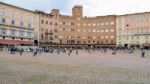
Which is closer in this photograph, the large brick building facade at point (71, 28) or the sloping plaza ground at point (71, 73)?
the sloping plaza ground at point (71, 73)

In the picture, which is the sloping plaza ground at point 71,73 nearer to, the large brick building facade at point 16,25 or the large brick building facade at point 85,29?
the large brick building facade at point 16,25

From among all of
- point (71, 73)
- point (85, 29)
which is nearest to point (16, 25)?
point (85, 29)

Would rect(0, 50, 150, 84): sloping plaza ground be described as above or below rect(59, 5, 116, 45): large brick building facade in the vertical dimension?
below

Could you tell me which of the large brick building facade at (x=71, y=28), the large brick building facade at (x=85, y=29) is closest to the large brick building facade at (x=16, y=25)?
the large brick building facade at (x=71, y=28)

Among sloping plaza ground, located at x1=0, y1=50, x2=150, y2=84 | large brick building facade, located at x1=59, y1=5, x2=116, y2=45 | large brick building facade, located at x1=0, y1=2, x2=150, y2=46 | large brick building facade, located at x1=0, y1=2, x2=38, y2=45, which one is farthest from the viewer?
large brick building facade, located at x1=59, y1=5, x2=116, y2=45

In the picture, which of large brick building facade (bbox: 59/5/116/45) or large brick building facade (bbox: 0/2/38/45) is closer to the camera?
large brick building facade (bbox: 0/2/38/45)

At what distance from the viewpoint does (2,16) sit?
66562 mm

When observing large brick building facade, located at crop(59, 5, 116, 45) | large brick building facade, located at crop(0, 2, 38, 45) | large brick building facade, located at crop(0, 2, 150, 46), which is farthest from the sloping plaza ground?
large brick building facade, located at crop(59, 5, 116, 45)

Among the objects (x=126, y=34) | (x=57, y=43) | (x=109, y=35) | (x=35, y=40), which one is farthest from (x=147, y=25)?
(x=35, y=40)

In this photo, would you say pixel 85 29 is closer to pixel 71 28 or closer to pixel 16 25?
pixel 71 28

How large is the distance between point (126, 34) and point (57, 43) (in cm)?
2509

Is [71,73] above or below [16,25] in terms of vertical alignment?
below

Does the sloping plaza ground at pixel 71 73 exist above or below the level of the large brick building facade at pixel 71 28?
below

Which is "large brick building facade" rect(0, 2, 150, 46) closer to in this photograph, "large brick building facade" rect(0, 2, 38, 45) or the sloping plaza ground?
"large brick building facade" rect(0, 2, 38, 45)
